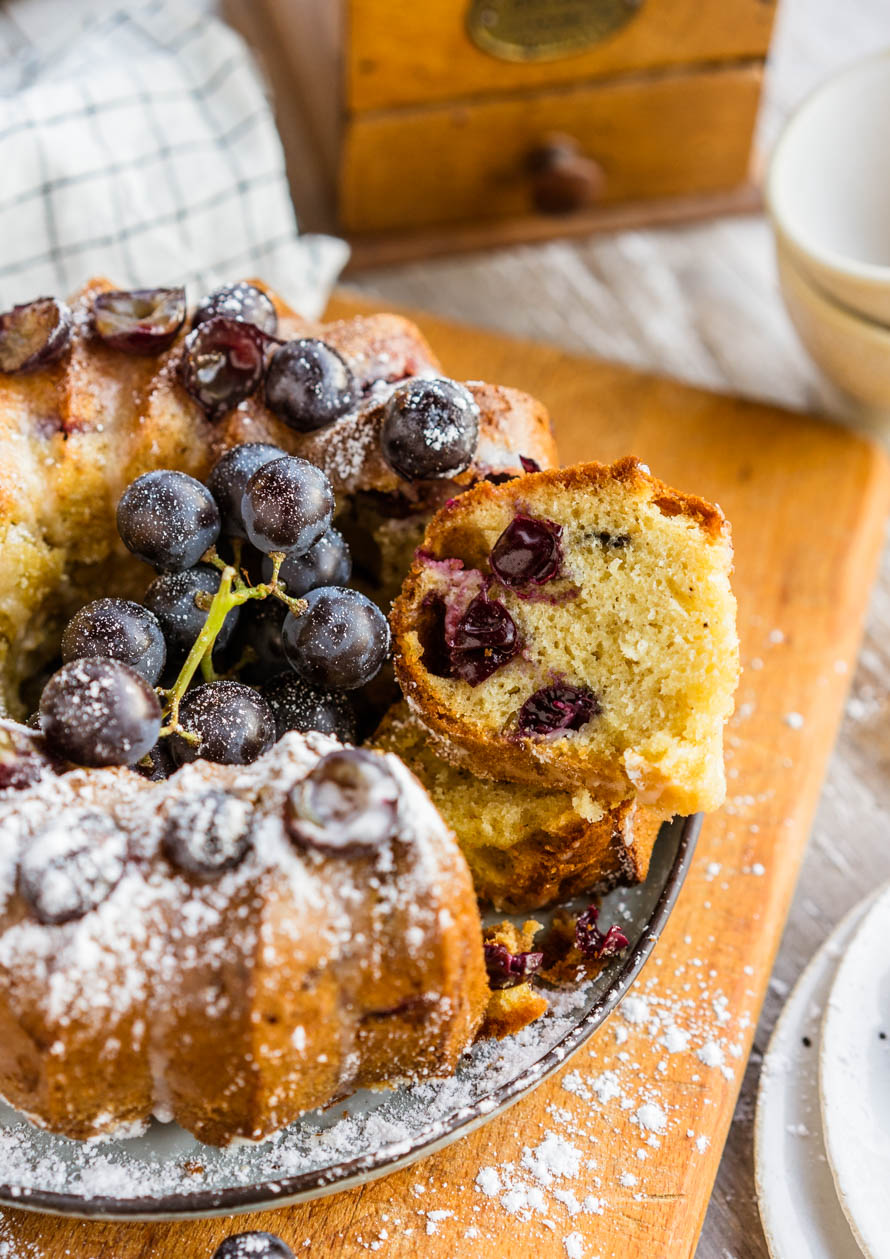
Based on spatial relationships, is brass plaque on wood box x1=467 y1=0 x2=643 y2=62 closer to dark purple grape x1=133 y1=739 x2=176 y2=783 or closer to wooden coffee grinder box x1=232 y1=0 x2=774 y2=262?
wooden coffee grinder box x1=232 y1=0 x2=774 y2=262

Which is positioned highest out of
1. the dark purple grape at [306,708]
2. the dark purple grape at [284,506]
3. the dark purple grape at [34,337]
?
the dark purple grape at [34,337]

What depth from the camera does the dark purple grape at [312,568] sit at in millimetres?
1406

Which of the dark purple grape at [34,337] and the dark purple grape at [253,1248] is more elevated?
the dark purple grape at [34,337]

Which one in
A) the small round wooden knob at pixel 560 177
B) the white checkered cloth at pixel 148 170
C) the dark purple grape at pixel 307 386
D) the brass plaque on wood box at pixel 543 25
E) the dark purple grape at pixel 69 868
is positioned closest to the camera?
the dark purple grape at pixel 69 868

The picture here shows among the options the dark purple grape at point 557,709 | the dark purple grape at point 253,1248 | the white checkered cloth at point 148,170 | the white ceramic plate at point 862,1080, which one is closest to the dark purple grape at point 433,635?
the dark purple grape at point 557,709

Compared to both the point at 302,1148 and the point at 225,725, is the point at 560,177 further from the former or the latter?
the point at 302,1148

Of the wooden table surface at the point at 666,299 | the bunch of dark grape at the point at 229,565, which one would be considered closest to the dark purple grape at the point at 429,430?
the bunch of dark grape at the point at 229,565

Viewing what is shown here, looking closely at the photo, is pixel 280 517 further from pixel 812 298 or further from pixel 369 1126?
pixel 812 298

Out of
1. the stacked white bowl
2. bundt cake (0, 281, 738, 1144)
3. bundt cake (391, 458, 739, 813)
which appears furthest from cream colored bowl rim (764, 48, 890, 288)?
bundt cake (391, 458, 739, 813)

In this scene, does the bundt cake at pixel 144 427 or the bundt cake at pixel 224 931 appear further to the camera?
the bundt cake at pixel 144 427

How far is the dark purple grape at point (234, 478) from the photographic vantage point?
4.67 feet

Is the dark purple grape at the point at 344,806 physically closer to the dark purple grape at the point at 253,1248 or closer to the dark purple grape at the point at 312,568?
the dark purple grape at the point at 312,568

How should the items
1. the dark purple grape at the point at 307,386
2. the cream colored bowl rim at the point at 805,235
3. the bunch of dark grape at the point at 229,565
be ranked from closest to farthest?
the bunch of dark grape at the point at 229,565
the dark purple grape at the point at 307,386
the cream colored bowl rim at the point at 805,235

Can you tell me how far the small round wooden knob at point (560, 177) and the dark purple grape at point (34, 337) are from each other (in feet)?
4.61
